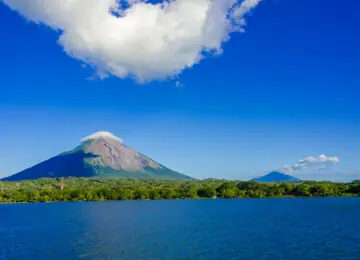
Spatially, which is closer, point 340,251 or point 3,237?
point 340,251

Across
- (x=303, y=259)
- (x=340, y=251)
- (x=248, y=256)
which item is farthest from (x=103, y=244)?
(x=340, y=251)

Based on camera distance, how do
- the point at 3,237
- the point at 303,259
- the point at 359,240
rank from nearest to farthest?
the point at 303,259 < the point at 359,240 < the point at 3,237

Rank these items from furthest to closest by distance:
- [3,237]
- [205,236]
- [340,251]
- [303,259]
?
[3,237], [205,236], [340,251], [303,259]

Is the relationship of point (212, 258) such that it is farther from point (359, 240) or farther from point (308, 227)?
point (308, 227)

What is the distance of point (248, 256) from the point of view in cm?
4369

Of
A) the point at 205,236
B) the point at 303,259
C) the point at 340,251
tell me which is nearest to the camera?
the point at 303,259

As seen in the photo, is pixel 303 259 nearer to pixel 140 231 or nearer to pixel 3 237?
pixel 140 231

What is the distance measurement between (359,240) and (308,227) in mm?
17308

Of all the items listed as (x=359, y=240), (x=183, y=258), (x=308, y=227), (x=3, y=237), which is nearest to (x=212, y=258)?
(x=183, y=258)

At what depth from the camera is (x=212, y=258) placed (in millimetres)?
43156

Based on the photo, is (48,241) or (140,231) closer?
(48,241)

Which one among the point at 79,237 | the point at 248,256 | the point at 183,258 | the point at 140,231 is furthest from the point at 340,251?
the point at 79,237

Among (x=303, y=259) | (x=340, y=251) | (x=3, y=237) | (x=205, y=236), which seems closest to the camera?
(x=303, y=259)

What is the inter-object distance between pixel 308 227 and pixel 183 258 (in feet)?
117
